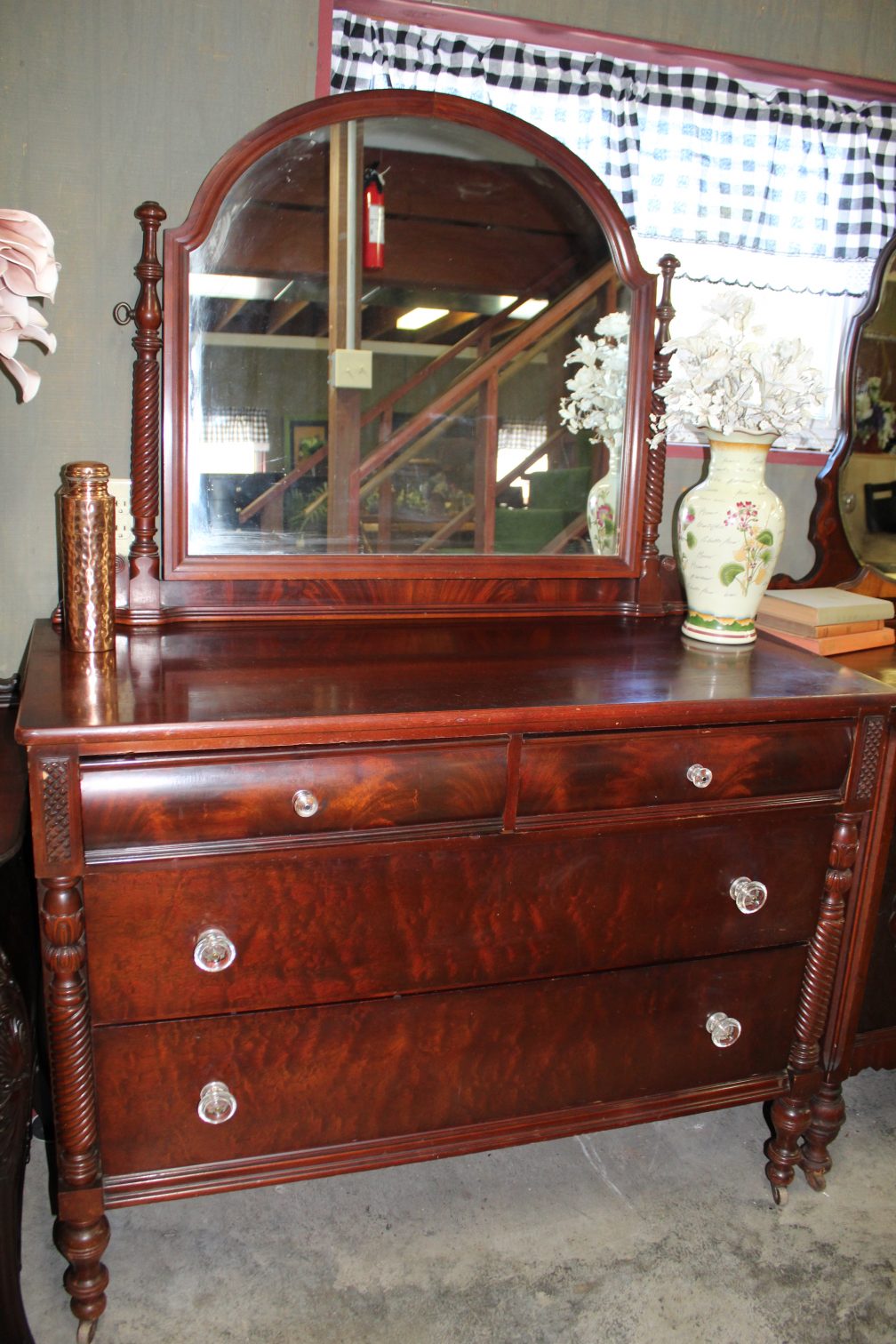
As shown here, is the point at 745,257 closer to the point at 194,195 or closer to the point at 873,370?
the point at 873,370

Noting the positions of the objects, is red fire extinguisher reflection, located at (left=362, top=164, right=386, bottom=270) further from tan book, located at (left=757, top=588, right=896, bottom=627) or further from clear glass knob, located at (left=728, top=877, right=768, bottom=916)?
clear glass knob, located at (left=728, top=877, right=768, bottom=916)

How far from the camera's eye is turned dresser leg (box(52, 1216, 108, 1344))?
1482 millimetres

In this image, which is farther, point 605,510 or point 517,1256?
point 605,510

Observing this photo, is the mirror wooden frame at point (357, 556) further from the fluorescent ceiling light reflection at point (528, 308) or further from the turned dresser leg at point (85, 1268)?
the turned dresser leg at point (85, 1268)

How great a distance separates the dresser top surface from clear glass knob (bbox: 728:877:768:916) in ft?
0.98

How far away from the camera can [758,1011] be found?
180cm

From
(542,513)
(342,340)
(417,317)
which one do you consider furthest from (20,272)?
(542,513)

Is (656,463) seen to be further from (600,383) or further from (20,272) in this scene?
(20,272)

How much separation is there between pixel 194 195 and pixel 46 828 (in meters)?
1.17

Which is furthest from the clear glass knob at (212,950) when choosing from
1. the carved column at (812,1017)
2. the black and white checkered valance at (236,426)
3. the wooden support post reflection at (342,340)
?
the carved column at (812,1017)

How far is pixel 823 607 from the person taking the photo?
2.03 m

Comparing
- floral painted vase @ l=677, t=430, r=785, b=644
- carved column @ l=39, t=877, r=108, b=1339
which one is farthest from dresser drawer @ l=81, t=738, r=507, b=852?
floral painted vase @ l=677, t=430, r=785, b=644

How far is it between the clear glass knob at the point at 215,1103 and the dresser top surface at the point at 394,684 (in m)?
0.55

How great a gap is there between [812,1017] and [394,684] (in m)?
1.00
